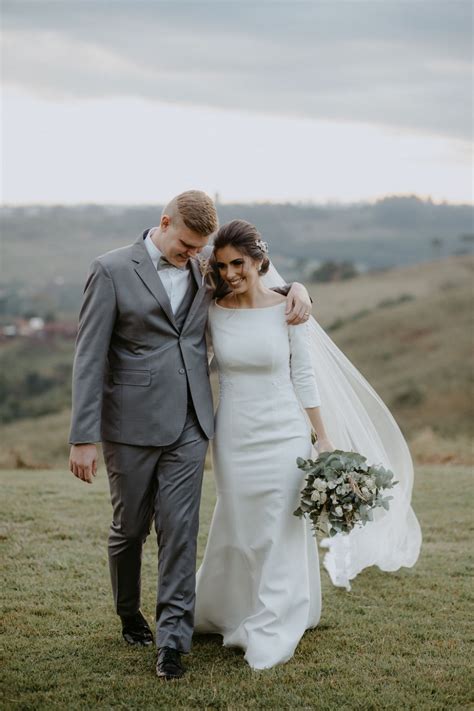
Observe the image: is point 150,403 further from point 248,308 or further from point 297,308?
point 297,308

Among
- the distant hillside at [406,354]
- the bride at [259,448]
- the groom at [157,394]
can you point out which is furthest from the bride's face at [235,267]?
the distant hillside at [406,354]

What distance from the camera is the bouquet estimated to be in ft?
15.1

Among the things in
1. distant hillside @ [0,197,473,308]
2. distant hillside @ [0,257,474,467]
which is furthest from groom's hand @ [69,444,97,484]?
distant hillside @ [0,197,473,308]

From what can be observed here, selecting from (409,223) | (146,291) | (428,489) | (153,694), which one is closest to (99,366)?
(146,291)

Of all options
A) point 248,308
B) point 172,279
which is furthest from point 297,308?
point 172,279

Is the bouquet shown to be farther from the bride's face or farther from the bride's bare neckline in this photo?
the bride's face

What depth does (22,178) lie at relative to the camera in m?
45.0

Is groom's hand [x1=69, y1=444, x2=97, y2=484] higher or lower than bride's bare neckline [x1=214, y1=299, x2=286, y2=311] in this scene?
lower

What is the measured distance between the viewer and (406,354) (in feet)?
124

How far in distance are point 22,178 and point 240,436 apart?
4273 cm

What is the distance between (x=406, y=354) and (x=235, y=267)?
33.8m

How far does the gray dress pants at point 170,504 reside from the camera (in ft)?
15.3

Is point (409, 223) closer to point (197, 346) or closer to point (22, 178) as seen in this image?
point (22, 178)

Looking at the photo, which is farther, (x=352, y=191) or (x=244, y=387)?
(x=352, y=191)
